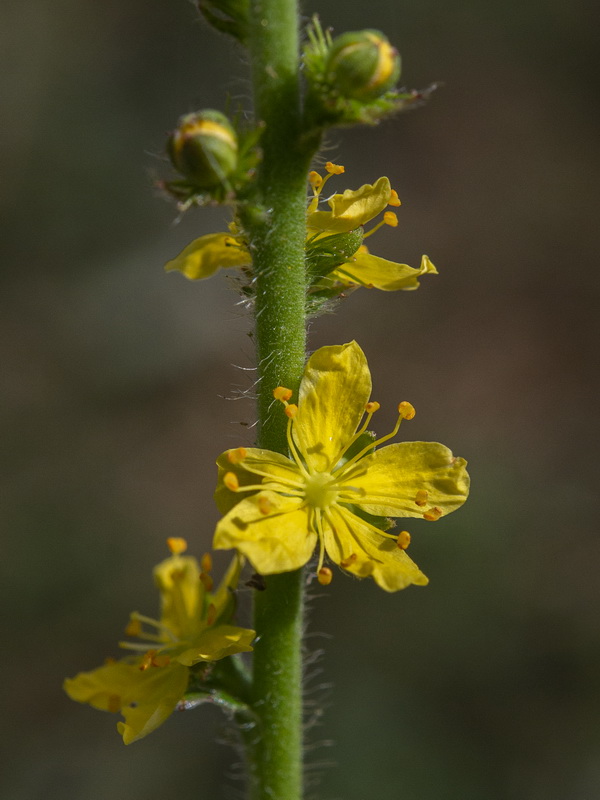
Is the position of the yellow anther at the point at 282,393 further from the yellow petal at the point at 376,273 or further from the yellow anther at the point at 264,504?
the yellow petal at the point at 376,273

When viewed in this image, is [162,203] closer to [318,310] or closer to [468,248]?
[468,248]

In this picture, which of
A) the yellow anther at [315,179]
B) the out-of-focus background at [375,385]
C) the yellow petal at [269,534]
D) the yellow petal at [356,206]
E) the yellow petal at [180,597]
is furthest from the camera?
the out-of-focus background at [375,385]

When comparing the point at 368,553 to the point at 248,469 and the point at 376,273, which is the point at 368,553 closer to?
the point at 248,469

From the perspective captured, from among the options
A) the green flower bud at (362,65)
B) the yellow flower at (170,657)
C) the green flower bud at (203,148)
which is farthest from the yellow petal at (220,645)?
the green flower bud at (362,65)

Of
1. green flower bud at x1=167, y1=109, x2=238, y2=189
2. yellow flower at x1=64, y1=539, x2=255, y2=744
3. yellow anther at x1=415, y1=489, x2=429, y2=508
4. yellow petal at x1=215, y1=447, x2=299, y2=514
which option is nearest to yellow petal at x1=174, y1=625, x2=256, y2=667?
yellow flower at x1=64, y1=539, x2=255, y2=744

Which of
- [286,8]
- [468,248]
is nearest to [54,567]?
[286,8]
